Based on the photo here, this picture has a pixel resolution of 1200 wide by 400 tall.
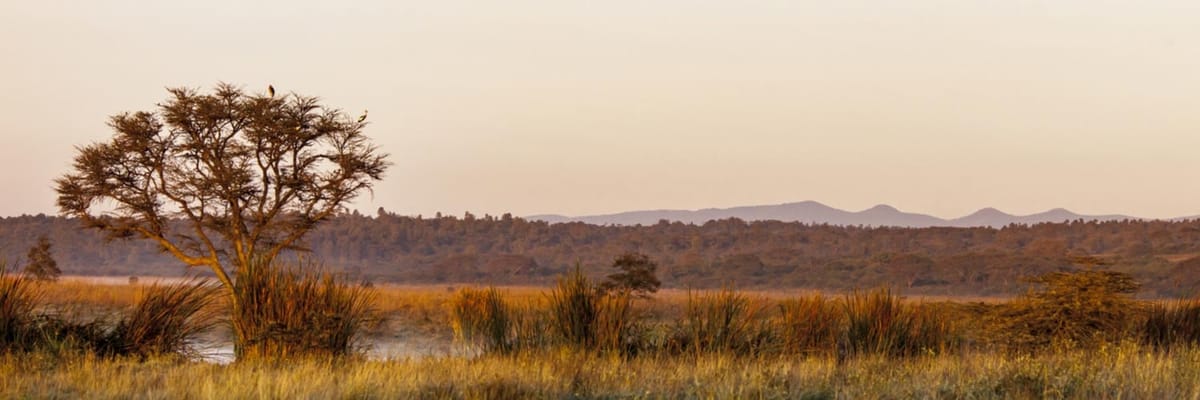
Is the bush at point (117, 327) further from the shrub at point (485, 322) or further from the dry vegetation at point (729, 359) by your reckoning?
the shrub at point (485, 322)

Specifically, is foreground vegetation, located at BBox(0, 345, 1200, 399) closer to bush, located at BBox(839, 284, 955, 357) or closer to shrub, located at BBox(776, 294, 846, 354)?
bush, located at BBox(839, 284, 955, 357)

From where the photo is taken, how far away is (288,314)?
1562 cm

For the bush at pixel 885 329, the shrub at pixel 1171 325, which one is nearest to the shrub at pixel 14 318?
the bush at pixel 885 329

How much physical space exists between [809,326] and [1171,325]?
18.9 feet

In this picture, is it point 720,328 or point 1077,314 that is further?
point 1077,314

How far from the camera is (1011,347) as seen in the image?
1806cm

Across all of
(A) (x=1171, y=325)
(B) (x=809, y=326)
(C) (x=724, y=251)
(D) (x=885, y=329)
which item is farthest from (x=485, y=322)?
(C) (x=724, y=251)

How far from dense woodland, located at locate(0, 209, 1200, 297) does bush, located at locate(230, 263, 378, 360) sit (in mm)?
46532

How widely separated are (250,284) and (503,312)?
3398 mm

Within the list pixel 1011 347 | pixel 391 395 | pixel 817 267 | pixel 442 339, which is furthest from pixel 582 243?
pixel 391 395

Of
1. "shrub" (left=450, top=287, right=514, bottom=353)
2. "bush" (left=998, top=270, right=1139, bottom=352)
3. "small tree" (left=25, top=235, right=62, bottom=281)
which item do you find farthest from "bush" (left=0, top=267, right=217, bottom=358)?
"small tree" (left=25, top=235, right=62, bottom=281)

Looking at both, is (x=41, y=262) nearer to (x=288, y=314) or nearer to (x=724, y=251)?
(x=288, y=314)

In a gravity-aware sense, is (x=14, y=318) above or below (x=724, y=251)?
below

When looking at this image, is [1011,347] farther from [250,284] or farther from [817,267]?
[817,267]
